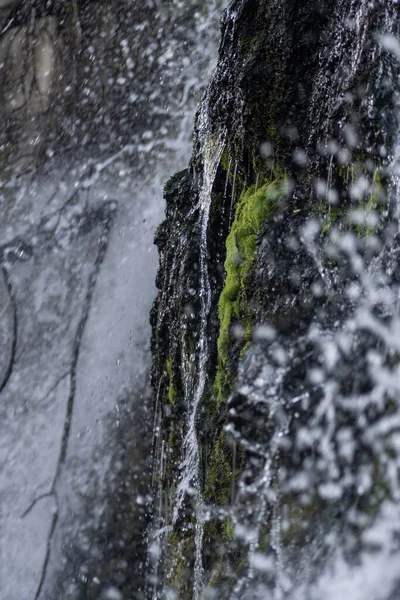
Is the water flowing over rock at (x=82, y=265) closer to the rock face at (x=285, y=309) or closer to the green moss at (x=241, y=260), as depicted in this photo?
the rock face at (x=285, y=309)

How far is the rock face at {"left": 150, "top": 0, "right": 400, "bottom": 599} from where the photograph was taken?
1.47m

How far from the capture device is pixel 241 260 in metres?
1.94

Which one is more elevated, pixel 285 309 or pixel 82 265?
pixel 82 265

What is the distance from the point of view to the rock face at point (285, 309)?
1.47 m

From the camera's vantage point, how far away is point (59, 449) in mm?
3275

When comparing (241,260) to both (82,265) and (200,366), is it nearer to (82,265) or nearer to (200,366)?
(200,366)

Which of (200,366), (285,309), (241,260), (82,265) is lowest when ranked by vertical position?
(285,309)

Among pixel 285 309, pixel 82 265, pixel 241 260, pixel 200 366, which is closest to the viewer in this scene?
pixel 285 309

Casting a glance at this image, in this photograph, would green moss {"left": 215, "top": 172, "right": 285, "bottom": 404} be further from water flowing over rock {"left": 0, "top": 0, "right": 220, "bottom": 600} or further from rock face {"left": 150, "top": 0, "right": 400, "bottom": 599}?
water flowing over rock {"left": 0, "top": 0, "right": 220, "bottom": 600}

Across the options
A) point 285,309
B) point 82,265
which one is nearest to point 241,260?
point 285,309

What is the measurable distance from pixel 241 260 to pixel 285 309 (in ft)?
1.00

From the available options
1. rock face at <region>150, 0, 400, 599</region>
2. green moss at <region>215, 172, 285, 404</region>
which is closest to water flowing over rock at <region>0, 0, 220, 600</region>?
rock face at <region>150, 0, 400, 599</region>

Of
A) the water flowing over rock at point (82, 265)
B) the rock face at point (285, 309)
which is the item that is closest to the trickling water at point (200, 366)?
the rock face at point (285, 309)

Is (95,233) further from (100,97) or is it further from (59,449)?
(59,449)
